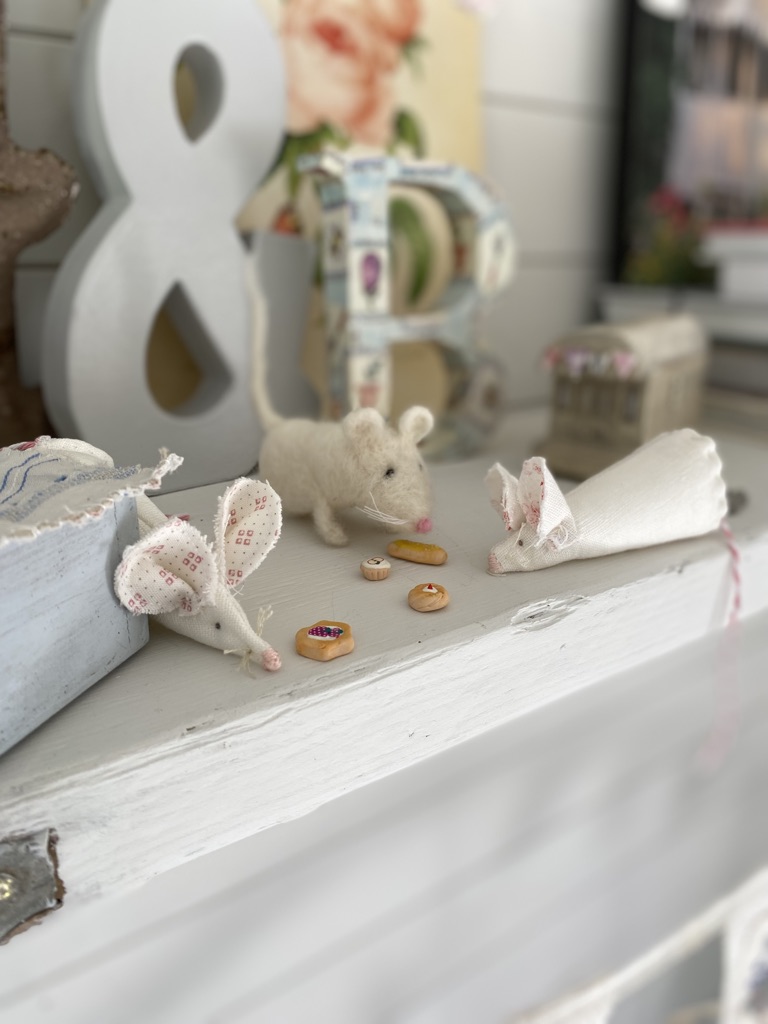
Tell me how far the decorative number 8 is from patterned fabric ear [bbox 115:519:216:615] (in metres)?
0.12

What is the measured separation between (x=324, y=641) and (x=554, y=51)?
30.4 inches

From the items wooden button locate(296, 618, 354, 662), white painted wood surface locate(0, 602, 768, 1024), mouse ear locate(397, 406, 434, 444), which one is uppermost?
mouse ear locate(397, 406, 434, 444)

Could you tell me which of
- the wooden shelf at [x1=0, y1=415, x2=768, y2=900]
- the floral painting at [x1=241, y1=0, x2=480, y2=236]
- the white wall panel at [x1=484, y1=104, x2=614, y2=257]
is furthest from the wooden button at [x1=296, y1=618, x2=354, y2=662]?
the white wall panel at [x1=484, y1=104, x2=614, y2=257]

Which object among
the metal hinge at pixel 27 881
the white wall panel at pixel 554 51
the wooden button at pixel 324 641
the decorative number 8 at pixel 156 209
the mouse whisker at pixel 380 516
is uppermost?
the white wall panel at pixel 554 51

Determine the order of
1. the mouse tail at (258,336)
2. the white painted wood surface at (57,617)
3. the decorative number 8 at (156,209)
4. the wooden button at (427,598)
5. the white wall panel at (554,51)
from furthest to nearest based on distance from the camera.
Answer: the white wall panel at (554,51), the mouse tail at (258,336), the decorative number 8 at (156,209), the wooden button at (427,598), the white painted wood surface at (57,617)

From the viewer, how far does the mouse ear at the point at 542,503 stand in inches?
17.4

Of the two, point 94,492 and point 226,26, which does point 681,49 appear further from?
point 94,492

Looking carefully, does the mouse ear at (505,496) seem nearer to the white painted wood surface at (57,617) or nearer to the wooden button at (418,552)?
the wooden button at (418,552)

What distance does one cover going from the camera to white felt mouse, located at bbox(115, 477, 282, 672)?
36cm

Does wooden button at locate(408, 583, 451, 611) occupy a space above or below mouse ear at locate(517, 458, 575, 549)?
below

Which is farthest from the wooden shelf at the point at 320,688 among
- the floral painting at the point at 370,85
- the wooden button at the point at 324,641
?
the floral painting at the point at 370,85

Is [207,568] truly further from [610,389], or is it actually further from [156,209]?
→ [610,389]

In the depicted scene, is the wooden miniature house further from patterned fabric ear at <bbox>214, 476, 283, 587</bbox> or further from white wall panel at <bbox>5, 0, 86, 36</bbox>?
white wall panel at <bbox>5, 0, 86, 36</bbox>

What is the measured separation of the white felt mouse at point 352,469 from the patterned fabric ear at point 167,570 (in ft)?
0.34
